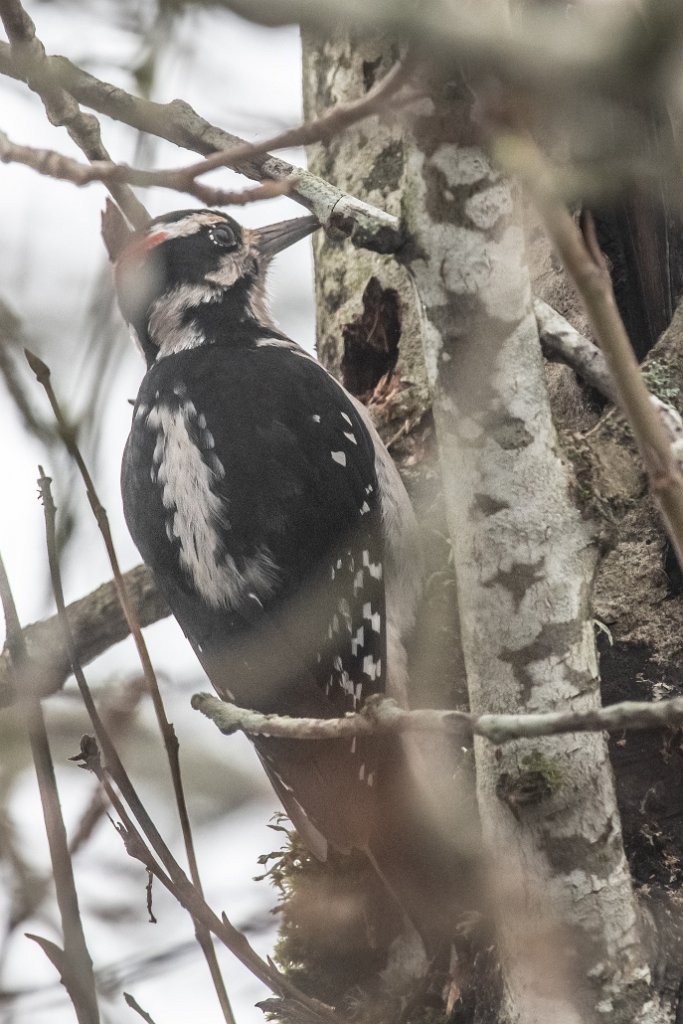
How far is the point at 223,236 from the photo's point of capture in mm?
3541

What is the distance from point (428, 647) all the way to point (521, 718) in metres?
1.39

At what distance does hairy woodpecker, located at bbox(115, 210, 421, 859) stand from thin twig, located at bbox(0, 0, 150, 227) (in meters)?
0.53

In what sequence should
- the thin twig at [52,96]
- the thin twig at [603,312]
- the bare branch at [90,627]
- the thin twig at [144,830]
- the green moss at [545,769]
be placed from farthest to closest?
the bare branch at [90,627], the green moss at [545,769], the thin twig at [52,96], the thin twig at [144,830], the thin twig at [603,312]

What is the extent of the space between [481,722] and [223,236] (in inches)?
94.2

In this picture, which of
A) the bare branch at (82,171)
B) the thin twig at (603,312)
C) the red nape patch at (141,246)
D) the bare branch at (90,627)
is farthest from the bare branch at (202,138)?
the bare branch at (90,627)

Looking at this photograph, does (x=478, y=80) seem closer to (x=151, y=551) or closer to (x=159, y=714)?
(x=159, y=714)

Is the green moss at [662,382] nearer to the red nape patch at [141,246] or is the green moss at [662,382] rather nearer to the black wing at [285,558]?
the black wing at [285,558]

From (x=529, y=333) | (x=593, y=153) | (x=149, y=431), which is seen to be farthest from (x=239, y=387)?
(x=593, y=153)

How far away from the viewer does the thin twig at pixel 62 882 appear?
1.45m

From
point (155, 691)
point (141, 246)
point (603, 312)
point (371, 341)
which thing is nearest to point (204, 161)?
point (603, 312)

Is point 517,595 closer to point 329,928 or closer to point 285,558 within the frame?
point 285,558

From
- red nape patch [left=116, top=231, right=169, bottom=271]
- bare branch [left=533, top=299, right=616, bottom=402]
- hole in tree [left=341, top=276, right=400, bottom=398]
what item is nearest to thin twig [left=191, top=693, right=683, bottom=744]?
bare branch [left=533, top=299, right=616, bottom=402]

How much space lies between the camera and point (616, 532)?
2.11m

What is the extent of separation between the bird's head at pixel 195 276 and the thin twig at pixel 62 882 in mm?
1944
